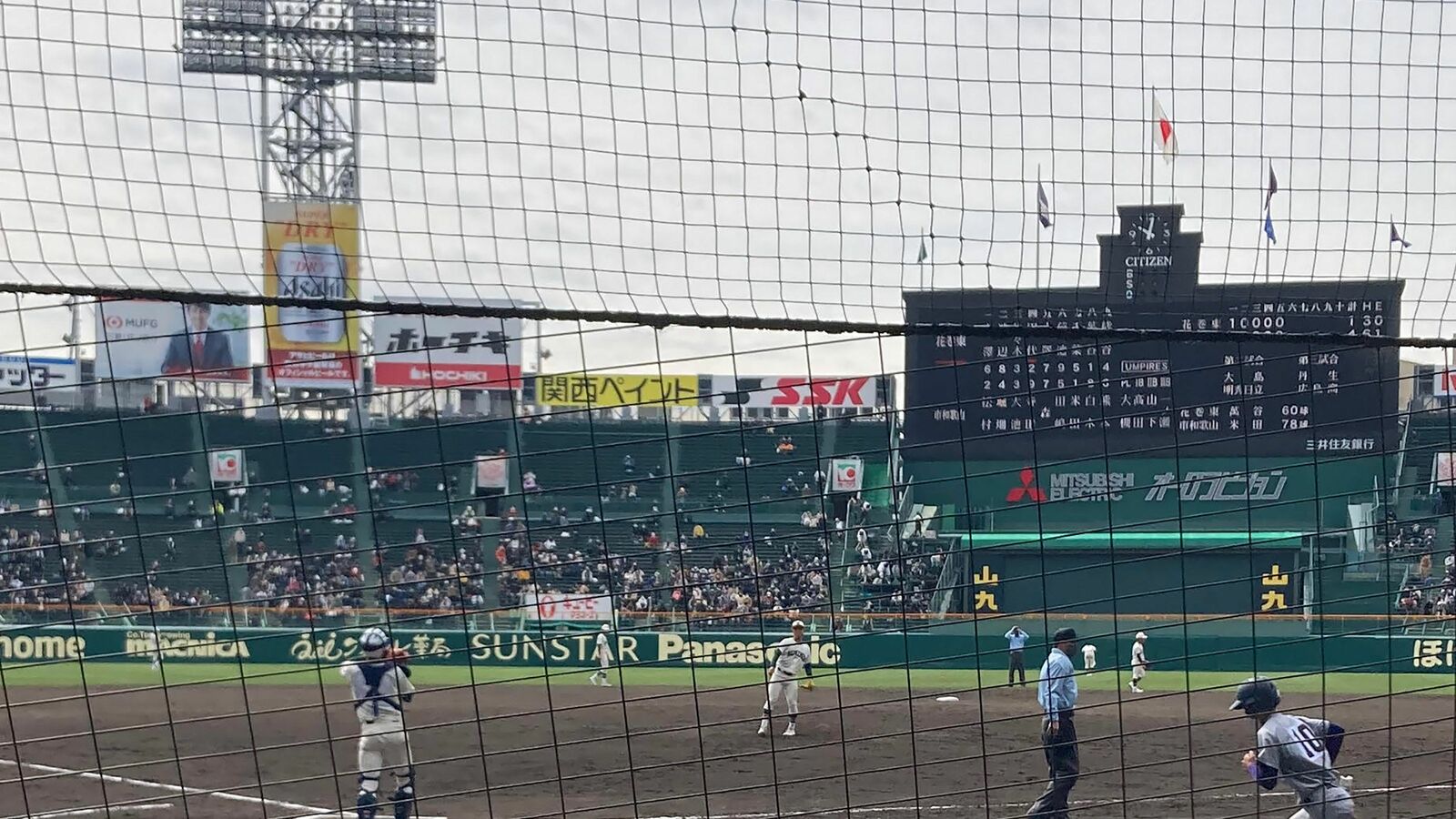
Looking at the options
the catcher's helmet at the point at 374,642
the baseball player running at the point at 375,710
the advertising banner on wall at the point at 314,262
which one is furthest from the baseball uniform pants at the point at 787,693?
the advertising banner on wall at the point at 314,262

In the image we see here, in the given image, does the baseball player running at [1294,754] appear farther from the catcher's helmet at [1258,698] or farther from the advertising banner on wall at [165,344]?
the advertising banner on wall at [165,344]

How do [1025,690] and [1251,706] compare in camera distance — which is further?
[1025,690]

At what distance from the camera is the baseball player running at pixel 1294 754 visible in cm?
586

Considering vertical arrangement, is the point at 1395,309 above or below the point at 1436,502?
above

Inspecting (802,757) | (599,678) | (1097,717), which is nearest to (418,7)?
(802,757)

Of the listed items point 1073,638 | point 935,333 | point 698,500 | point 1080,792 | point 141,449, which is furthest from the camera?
point 698,500

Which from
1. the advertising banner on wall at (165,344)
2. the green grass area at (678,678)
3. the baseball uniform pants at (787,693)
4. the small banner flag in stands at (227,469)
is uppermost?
the advertising banner on wall at (165,344)

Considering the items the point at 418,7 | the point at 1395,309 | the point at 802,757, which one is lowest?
the point at 802,757

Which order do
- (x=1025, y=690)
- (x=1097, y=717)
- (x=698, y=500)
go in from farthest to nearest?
(x=698, y=500) → (x=1025, y=690) → (x=1097, y=717)

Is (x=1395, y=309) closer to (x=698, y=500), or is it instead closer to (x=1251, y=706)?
(x=1251, y=706)

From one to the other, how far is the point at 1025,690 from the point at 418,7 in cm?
1733

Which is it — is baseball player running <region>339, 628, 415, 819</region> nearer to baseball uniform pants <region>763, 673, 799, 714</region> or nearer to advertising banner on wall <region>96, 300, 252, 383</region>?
baseball uniform pants <region>763, 673, 799, 714</region>

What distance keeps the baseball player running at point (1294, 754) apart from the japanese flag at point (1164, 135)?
2.49 m

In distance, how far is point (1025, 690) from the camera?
21.2 m
